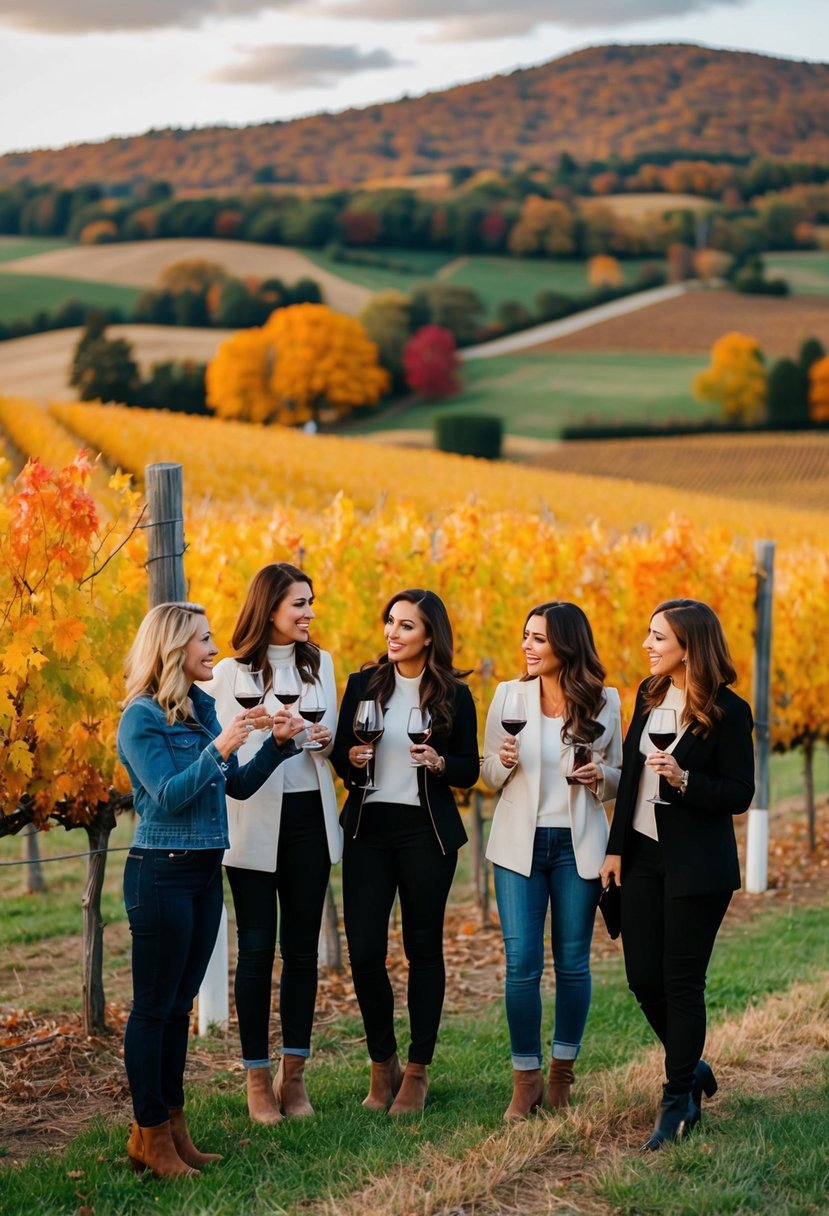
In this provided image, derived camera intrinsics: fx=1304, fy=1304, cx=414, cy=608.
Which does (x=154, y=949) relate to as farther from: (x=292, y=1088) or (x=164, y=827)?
(x=292, y=1088)

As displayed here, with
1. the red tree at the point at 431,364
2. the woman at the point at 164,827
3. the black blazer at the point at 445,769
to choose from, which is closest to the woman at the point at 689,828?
the black blazer at the point at 445,769

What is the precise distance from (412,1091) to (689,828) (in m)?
1.37

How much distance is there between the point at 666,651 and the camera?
4.10m

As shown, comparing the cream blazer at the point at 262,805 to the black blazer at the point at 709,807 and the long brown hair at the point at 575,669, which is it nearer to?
the long brown hair at the point at 575,669

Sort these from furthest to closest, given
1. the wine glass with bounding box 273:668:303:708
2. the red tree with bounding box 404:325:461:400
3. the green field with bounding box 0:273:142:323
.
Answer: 1. the green field with bounding box 0:273:142:323
2. the red tree with bounding box 404:325:461:400
3. the wine glass with bounding box 273:668:303:708

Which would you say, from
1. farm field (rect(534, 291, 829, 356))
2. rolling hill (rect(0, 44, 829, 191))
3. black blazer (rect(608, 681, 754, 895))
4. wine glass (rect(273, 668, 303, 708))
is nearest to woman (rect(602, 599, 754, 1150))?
black blazer (rect(608, 681, 754, 895))

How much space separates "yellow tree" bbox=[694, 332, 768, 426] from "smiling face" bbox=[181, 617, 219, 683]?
5096 cm

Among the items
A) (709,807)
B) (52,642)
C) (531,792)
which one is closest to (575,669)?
(531,792)

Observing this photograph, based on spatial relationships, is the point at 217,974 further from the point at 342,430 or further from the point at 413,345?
the point at 413,345

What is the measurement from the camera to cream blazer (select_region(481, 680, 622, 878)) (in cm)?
434

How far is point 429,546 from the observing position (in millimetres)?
9133

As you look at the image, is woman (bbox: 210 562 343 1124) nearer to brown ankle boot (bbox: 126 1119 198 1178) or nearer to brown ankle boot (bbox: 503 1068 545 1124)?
brown ankle boot (bbox: 126 1119 198 1178)

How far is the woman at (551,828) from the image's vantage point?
14.3 feet

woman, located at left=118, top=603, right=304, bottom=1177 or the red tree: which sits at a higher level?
the red tree
